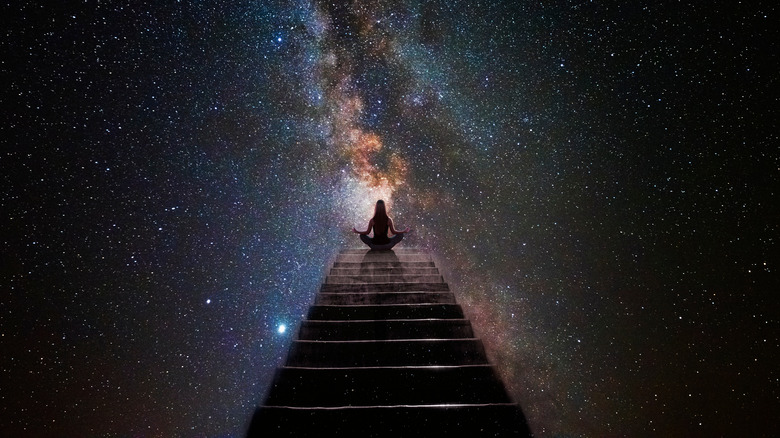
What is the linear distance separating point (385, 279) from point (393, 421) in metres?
2.25

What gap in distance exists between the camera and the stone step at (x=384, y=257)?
18.3 ft

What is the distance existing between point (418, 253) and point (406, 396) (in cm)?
361

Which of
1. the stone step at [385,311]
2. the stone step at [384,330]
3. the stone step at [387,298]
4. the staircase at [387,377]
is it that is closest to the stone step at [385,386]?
the staircase at [387,377]

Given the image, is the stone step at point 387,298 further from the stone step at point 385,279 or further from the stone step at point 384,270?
the stone step at point 384,270

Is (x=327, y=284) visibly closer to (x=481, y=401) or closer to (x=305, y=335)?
(x=305, y=335)

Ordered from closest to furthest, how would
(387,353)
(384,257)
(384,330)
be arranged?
(387,353)
(384,330)
(384,257)

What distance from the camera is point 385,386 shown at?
2609 millimetres

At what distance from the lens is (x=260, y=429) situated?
7.41 ft

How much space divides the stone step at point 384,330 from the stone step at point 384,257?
6.89 feet

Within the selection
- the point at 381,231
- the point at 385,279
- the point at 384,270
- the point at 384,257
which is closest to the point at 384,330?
the point at 385,279

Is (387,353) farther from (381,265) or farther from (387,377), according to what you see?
(381,265)

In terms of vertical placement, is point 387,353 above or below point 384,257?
below

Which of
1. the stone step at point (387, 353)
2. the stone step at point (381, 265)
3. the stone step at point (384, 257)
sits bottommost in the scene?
the stone step at point (387, 353)

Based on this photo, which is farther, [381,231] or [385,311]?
[381,231]
